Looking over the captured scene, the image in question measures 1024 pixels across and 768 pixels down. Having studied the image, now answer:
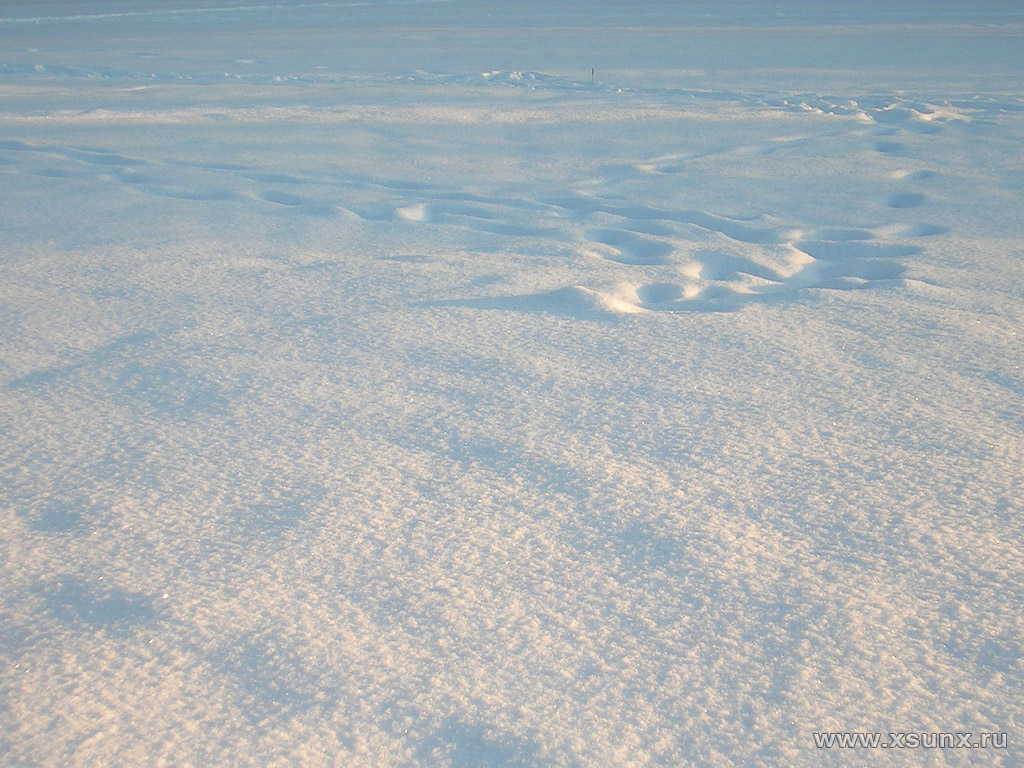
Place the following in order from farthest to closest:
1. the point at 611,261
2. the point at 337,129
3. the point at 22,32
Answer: the point at 22,32, the point at 337,129, the point at 611,261

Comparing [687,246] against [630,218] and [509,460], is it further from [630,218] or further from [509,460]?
[509,460]

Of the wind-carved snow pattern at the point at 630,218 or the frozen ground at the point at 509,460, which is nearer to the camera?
the frozen ground at the point at 509,460

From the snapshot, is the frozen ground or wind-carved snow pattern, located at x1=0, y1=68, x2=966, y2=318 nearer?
the frozen ground

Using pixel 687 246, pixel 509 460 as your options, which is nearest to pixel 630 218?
pixel 687 246

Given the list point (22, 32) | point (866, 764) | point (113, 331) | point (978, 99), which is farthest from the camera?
point (22, 32)

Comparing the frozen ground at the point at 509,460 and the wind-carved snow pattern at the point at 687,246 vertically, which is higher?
the wind-carved snow pattern at the point at 687,246

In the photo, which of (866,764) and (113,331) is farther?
(113,331)

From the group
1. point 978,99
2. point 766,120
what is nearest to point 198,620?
point 766,120

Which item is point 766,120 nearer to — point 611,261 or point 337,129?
point 337,129
